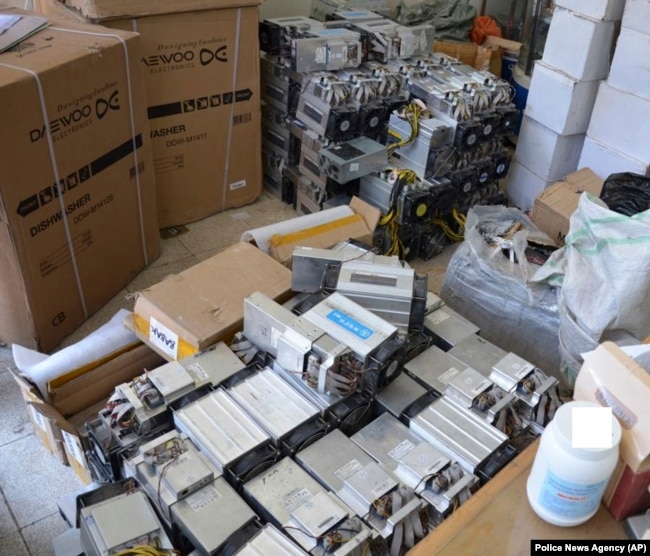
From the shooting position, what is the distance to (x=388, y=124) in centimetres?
287

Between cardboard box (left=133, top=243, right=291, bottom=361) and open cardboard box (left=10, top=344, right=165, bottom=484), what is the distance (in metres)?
0.12

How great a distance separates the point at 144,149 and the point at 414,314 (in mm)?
1410

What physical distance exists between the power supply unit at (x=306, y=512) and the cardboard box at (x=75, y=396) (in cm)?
69

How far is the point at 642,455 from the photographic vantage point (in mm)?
1020

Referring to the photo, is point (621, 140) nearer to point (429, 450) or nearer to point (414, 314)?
point (414, 314)

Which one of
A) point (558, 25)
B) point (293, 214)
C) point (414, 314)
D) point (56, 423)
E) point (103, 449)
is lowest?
point (293, 214)

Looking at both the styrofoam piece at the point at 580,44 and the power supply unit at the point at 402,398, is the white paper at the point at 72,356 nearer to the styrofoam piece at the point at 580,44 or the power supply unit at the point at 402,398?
the power supply unit at the point at 402,398

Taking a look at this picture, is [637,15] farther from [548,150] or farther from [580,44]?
[548,150]

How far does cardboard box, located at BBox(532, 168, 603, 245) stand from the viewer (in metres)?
2.60

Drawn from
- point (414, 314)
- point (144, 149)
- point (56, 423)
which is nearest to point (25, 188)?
point (144, 149)

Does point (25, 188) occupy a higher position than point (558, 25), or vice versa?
point (558, 25)

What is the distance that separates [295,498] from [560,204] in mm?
1843

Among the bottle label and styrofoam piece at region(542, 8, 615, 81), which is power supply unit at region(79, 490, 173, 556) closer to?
the bottle label

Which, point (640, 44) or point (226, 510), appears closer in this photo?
point (226, 510)
